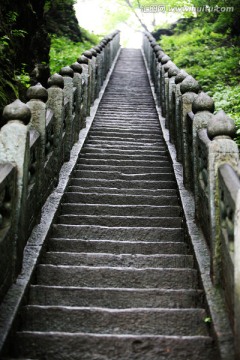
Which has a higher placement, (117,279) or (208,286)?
(208,286)

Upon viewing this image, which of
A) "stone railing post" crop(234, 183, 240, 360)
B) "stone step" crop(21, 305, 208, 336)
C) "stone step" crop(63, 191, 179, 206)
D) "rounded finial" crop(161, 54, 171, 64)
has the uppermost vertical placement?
"rounded finial" crop(161, 54, 171, 64)

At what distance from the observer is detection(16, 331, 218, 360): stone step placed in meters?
3.39

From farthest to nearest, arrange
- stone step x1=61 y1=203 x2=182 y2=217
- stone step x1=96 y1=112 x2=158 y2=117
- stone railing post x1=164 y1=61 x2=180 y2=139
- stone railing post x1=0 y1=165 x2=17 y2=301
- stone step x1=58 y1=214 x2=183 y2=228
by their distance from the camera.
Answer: stone step x1=96 y1=112 x2=158 y2=117
stone railing post x1=164 y1=61 x2=180 y2=139
stone step x1=61 y1=203 x2=182 y2=217
stone step x1=58 y1=214 x2=183 y2=228
stone railing post x1=0 y1=165 x2=17 y2=301

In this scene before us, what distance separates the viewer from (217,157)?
3953 millimetres

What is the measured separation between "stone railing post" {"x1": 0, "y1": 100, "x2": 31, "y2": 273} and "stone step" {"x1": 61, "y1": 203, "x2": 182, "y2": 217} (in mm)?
1773

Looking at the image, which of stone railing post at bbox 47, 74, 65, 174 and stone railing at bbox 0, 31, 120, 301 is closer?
stone railing at bbox 0, 31, 120, 301

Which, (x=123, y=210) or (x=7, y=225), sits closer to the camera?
(x=7, y=225)

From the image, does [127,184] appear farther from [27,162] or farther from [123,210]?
[27,162]

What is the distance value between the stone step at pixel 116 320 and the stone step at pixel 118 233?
1.47 m

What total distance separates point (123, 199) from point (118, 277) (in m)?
1.92

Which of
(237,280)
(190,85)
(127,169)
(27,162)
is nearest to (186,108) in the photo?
(190,85)

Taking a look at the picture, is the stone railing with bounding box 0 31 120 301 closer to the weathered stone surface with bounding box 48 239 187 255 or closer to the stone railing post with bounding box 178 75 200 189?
the weathered stone surface with bounding box 48 239 187 255

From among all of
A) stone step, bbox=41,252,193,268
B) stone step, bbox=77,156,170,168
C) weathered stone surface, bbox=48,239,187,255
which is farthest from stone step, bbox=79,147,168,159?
stone step, bbox=41,252,193,268

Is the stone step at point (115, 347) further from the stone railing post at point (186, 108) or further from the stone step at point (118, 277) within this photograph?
the stone railing post at point (186, 108)
